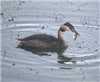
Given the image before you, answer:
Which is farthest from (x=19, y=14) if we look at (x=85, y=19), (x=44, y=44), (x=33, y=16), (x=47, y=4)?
(x=44, y=44)

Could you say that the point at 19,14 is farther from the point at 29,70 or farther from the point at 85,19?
the point at 29,70

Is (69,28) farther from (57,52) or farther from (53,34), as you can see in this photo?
(53,34)

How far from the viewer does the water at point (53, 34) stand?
8203 mm

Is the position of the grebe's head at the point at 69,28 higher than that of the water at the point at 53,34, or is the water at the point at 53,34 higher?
the grebe's head at the point at 69,28

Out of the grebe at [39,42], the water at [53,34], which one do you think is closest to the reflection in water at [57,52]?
the water at [53,34]

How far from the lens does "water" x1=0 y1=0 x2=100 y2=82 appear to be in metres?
8.20

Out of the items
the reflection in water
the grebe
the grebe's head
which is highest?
the grebe's head

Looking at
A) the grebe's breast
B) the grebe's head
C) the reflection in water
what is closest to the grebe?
the grebe's breast

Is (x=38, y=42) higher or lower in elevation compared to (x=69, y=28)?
lower

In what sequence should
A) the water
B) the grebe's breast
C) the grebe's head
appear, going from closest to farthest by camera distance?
1. the water
2. the grebe's breast
3. the grebe's head

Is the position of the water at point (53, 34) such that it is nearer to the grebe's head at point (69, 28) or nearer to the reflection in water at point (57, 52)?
the reflection in water at point (57, 52)

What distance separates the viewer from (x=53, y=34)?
41.0 feet

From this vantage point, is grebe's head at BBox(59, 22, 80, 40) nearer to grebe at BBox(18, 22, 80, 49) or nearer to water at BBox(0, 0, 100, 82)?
water at BBox(0, 0, 100, 82)

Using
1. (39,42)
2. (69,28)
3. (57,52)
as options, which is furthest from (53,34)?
(57,52)
